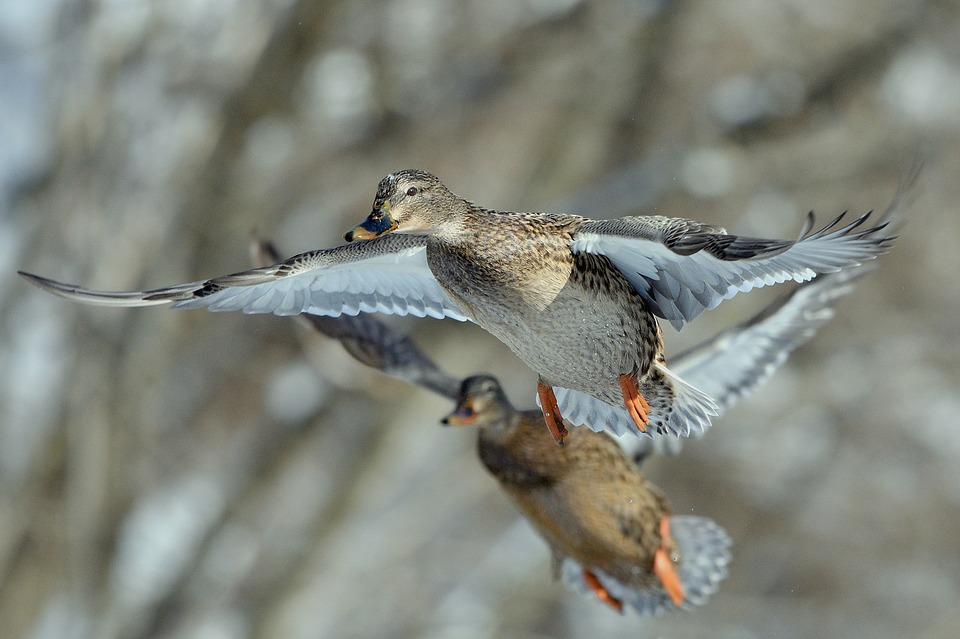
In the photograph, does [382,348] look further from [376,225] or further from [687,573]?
[687,573]

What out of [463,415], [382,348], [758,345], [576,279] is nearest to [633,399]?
[576,279]

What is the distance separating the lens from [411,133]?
8164 millimetres

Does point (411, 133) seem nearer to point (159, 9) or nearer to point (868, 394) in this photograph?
point (159, 9)

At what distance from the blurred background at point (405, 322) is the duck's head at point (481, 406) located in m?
3.90

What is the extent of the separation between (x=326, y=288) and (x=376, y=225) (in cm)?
72

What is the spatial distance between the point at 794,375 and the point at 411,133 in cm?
364

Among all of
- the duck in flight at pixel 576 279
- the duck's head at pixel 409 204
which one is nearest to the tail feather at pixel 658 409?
the duck in flight at pixel 576 279

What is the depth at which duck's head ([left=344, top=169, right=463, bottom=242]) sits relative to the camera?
2.61 metres

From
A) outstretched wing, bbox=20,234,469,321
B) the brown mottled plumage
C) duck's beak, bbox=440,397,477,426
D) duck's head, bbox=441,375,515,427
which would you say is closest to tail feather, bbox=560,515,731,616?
the brown mottled plumage

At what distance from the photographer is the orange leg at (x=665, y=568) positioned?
13.3 feet

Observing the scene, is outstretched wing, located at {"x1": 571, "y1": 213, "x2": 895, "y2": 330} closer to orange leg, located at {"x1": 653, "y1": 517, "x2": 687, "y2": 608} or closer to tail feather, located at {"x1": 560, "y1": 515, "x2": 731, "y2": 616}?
orange leg, located at {"x1": 653, "y1": 517, "x2": 687, "y2": 608}

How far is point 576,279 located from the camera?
2760 millimetres

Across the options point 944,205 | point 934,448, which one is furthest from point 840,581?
point 944,205

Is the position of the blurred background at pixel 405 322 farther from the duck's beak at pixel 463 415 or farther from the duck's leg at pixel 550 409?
the duck's leg at pixel 550 409
